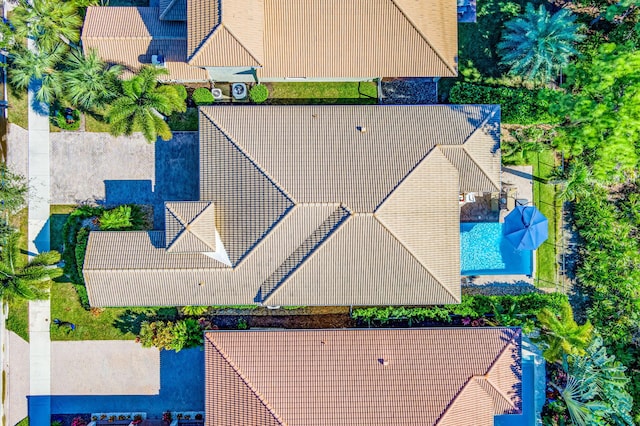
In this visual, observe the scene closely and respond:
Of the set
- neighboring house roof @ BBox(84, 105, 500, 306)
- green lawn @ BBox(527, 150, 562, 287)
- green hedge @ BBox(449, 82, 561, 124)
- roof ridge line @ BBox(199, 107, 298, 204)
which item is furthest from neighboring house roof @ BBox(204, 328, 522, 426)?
green hedge @ BBox(449, 82, 561, 124)

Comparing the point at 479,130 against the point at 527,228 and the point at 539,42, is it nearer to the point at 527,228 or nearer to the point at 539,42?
the point at 539,42

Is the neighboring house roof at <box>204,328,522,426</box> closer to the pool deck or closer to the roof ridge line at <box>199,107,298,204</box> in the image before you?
the pool deck

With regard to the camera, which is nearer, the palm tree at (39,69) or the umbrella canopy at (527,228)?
the palm tree at (39,69)

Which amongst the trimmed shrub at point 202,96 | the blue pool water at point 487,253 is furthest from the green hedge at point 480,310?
the trimmed shrub at point 202,96

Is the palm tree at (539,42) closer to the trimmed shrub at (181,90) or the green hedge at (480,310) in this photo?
the green hedge at (480,310)

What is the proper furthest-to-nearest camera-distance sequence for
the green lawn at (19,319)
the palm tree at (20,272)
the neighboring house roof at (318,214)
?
1. the green lawn at (19,319)
2. the palm tree at (20,272)
3. the neighboring house roof at (318,214)

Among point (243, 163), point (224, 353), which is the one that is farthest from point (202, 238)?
point (224, 353)
